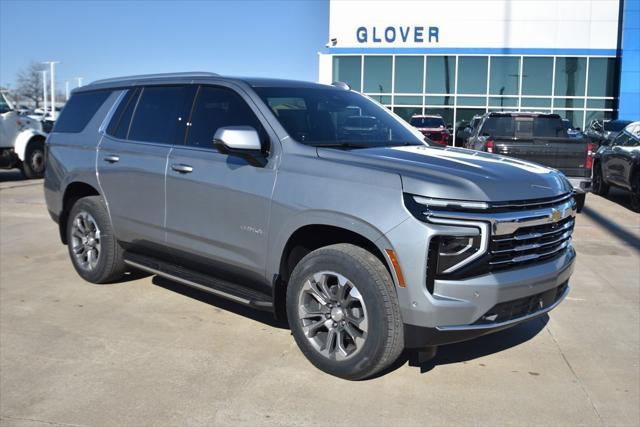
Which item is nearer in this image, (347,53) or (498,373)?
(498,373)

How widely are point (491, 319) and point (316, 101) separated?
2.25 meters

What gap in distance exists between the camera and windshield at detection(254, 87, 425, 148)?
455 centimetres

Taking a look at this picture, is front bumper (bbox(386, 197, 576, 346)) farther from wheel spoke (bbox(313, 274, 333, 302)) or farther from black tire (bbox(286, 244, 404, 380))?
wheel spoke (bbox(313, 274, 333, 302))

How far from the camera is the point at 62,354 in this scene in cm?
439

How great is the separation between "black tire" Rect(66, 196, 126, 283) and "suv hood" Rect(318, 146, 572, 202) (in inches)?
102

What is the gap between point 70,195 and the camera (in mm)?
6305

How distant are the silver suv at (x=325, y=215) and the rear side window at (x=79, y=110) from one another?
0.97 feet

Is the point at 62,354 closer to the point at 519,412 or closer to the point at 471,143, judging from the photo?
the point at 519,412

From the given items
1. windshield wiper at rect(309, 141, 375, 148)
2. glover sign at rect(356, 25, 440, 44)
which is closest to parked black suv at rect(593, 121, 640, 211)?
windshield wiper at rect(309, 141, 375, 148)

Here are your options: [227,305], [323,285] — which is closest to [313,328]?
[323,285]

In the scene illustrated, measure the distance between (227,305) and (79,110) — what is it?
261 centimetres

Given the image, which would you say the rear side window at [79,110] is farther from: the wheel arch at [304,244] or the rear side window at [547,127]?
the rear side window at [547,127]

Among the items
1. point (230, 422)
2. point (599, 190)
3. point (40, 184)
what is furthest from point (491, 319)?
point (40, 184)

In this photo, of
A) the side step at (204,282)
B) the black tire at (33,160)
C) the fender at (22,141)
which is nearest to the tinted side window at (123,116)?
the side step at (204,282)
